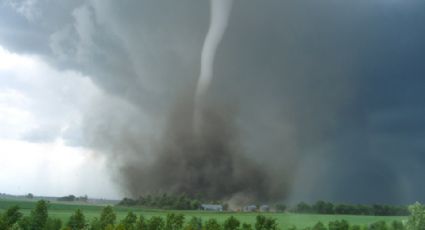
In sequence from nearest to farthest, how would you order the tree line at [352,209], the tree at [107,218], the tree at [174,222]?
the tree at [107,218]
the tree at [174,222]
the tree line at [352,209]

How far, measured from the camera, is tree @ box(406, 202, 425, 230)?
63.0 m

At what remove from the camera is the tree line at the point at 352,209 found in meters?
153

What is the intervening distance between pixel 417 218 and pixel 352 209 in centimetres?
9534

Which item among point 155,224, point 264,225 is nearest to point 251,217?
point 264,225


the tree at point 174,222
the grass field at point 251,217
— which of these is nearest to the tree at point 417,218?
the grass field at point 251,217

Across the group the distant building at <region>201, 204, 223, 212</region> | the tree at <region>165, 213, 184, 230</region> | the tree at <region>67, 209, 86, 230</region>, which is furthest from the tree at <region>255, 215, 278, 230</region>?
the distant building at <region>201, 204, 223, 212</region>

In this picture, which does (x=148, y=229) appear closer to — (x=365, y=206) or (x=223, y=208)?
(x=223, y=208)

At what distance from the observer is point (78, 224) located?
7706 cm

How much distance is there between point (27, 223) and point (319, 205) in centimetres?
10922

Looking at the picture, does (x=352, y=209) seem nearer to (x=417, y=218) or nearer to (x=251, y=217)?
(x=251, y=217)

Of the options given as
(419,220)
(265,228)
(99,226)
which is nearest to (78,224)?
(99,226)

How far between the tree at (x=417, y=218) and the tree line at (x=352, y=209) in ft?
296

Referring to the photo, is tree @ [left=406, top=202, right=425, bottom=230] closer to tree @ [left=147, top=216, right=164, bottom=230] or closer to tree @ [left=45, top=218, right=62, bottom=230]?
tree @ [left=147, top=216, right=164, bottom=230]

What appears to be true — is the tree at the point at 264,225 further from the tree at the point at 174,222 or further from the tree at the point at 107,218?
the tree at the point at 107,218
